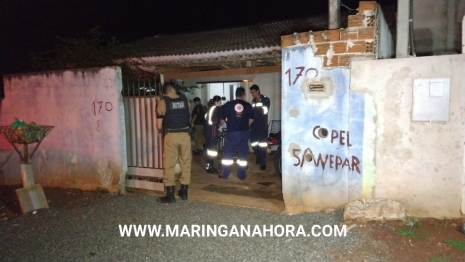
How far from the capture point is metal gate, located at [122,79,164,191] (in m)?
6.40

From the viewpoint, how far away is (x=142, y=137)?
6.58 metres

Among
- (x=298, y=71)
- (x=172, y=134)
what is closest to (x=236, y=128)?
(x=172, y=134)

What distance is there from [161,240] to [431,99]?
3.81m

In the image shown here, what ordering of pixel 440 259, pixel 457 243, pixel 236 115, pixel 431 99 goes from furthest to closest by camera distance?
pixel 236 115
pixel 431 99
pixel 457 243
pixel 440 259

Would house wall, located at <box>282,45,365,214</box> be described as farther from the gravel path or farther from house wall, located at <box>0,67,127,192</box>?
house wall, located at <box>0,67,127,192</box>

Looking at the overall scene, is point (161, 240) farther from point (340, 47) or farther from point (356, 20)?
point (356, 20)

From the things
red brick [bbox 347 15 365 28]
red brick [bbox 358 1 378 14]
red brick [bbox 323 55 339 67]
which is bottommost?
red brick [bbox 323 55 339 67]

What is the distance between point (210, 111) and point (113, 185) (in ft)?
8.81

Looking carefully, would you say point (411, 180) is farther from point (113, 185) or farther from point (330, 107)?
point (113, 185)

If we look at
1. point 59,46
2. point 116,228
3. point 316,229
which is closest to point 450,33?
point 316,229

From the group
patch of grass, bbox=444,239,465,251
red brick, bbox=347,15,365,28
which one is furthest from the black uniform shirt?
patch of grass, bbox=444,239,465,251

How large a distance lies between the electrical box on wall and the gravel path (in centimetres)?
169

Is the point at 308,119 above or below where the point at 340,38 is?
below

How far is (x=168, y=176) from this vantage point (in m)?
5.90
